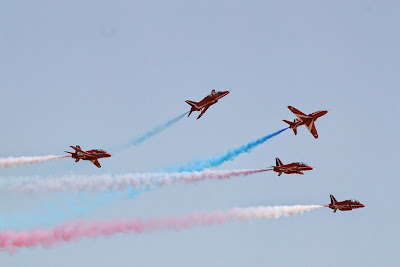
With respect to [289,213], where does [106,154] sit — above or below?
above

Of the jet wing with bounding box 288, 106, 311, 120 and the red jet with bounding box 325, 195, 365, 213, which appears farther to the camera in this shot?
the red jet with bounding box 325, 195, 365, 213

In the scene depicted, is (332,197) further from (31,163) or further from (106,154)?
(31,163)

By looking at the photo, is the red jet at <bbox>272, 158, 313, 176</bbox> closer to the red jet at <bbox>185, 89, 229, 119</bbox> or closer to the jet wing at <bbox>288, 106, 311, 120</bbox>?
the jet wing at <bbox>288, 106, 311, 120</bbox>

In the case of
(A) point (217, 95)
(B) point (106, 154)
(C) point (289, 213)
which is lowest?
(C) point (289, 213)

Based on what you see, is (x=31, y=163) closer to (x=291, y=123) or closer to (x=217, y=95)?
(x=217, y=95)

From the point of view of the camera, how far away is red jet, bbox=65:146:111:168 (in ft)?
370

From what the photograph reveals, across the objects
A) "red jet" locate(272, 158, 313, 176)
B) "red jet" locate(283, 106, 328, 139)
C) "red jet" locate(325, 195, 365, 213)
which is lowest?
"red jet" locate(325, 195, 365, 213)

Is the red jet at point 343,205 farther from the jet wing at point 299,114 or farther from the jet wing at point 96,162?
the jet wing at point 96,162

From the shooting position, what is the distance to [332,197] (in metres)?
123

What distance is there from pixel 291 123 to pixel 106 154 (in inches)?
1126

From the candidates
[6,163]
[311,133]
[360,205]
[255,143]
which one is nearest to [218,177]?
[255,143]

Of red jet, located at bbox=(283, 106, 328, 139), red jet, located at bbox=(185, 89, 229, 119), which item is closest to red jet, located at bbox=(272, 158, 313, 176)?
red jet, located at bbox=(283, 106, 328, 139)

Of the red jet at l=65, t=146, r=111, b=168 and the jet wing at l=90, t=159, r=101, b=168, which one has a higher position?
the red jet at l=65, t=146, r=111, b=168

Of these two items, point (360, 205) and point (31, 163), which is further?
point (360, 205)
